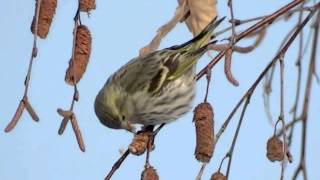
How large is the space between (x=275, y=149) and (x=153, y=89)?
1415mm

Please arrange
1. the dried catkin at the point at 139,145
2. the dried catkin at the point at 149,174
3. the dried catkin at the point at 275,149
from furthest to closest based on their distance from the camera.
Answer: the dried catkin at the point at 139,145 < the dried catkin at the point at 275,149 < the dried catkin at the point at 149,174

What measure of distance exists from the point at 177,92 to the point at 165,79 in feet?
0.33

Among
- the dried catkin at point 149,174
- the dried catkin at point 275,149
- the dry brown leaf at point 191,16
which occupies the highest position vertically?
the dry brown leaf at point 191,16

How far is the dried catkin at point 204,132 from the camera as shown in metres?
2.15

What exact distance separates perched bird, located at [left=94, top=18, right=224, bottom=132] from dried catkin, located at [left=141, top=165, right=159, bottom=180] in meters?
1.18

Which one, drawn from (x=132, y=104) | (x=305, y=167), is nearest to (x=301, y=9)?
(x=305, y=167)

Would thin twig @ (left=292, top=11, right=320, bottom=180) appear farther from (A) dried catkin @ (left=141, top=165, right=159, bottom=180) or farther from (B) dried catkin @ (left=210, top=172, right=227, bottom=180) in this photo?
(A) dried catkin @ (left=141, top=165, right=159, bottom=180)

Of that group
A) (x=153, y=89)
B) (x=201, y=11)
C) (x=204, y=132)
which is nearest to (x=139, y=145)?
(x=204, y=132)

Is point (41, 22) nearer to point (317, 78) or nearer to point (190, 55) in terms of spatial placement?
point (317, 78)

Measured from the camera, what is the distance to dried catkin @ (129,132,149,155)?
2.40 meters

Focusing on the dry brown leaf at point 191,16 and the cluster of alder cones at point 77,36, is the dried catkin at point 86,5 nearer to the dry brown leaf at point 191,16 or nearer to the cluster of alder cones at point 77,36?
the cluster of alder cones at point 77,36

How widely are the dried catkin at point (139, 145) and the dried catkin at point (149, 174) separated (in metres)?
0.29

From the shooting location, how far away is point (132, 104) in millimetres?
3463

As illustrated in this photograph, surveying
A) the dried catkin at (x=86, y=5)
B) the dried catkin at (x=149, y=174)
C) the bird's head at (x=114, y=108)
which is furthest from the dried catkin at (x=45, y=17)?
the bird's head at (x=114, y=108)
